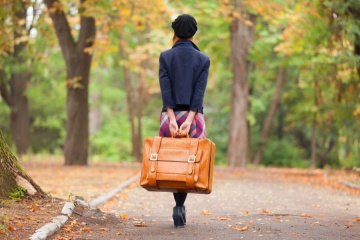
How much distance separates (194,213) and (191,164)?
2.80 meters

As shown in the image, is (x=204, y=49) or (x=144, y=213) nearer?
(x=144, y=213)

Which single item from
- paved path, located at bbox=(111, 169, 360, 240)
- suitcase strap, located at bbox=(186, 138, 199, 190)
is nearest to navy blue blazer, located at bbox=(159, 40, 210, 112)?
suitcase strap, located at bbox=(186, 138, 199, 190)

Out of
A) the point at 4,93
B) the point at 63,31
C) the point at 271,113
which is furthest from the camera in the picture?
the point at 271,113

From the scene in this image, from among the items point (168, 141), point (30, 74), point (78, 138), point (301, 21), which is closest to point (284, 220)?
point (168, 141)

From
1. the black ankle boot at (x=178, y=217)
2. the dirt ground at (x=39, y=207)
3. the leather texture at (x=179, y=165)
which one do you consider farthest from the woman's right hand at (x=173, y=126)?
the dirt ground at (x=39, y=207)

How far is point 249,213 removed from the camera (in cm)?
969

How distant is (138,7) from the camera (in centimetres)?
2011

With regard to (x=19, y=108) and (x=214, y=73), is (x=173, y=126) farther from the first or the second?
(x=214, y=73)

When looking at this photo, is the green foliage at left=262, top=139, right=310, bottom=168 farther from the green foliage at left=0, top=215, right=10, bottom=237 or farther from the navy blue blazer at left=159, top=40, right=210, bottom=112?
the green foliage at left=0, top=215, right=10, bottom=237

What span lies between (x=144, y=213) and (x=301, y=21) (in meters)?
11.8

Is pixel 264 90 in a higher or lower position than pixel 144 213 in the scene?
higher

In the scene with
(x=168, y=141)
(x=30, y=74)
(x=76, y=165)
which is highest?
(x=30, y=74)

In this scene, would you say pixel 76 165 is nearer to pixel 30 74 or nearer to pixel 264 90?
pixel 30 74

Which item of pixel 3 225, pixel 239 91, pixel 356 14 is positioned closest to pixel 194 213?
pixel 3 225
